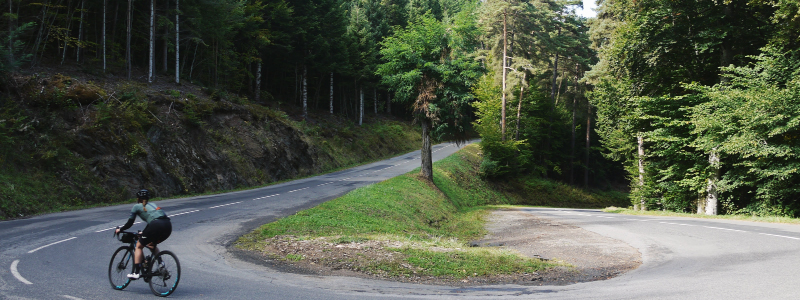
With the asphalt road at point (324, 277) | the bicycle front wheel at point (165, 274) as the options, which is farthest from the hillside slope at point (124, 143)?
the bicycle front wheel at point (165, 274)

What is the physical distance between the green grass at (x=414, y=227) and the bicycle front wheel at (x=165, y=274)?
11.2ft

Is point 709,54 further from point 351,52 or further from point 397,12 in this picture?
point 397,12

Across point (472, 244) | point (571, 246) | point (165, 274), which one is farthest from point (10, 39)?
point (571, 246)

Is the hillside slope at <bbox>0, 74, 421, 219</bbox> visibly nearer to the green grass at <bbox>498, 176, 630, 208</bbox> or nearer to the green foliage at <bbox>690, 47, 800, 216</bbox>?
the green grass at <bbox>498, 176, 630, 208</bbox>

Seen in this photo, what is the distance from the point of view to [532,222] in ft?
60.1

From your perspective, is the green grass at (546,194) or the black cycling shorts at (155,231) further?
the green grass at (546,194)

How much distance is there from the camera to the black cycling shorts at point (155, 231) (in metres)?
6.91

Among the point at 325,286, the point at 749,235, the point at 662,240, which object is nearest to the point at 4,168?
the point at 325,286

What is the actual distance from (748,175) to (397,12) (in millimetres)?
56452

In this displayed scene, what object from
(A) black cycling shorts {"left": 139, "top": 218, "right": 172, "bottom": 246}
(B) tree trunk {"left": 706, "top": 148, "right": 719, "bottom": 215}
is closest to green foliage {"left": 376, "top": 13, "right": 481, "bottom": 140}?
(B) tree trunk {"left": 706, "top": 148, "right": 719, "bottom": 215}

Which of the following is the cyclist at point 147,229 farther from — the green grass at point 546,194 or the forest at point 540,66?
the green grass at point 546,194

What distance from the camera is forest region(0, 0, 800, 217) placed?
1777cm

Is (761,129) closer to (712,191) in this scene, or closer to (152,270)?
(712,191)

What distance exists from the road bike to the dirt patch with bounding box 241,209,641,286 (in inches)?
89.0
